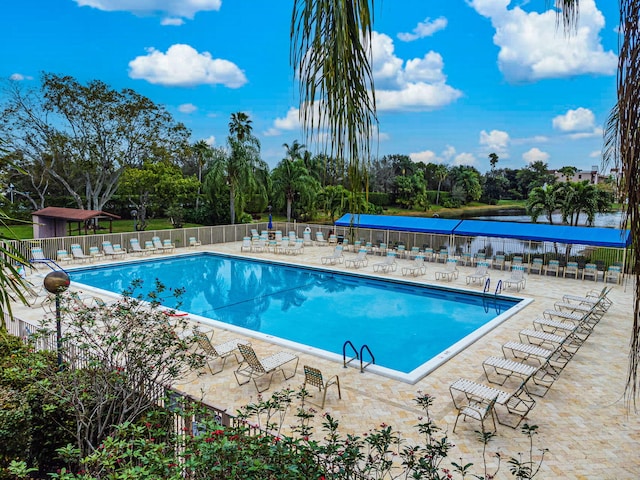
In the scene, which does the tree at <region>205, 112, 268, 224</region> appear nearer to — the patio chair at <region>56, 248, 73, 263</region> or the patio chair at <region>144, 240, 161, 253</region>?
the patio chair at <region>144, 240, 161, 253</region>

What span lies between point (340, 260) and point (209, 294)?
20.7ft

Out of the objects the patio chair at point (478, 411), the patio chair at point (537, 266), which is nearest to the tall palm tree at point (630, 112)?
the patio chair at point (478, 411)

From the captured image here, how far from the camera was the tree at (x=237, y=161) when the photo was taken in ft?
93.9

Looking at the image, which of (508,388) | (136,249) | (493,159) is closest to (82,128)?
(136,249)

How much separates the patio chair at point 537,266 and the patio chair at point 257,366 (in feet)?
43.6

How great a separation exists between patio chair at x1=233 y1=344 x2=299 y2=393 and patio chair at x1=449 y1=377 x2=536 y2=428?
2.98 metres

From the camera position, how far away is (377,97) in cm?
121

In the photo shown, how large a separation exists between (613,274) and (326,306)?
10718 millimetres

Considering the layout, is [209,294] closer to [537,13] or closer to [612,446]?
[612,446]

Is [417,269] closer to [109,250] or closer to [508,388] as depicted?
[508,388]

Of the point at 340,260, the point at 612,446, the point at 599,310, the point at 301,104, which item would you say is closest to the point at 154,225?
the point at 340,260

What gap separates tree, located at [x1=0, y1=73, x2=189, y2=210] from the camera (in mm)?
27578

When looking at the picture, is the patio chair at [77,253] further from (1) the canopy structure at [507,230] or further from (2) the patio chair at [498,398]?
(2) the patio chair at [498,398]

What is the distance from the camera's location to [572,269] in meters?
17.1
